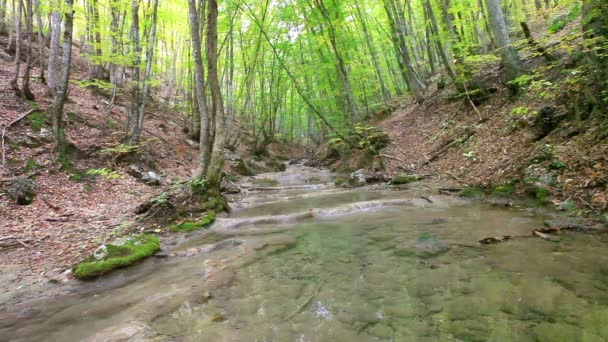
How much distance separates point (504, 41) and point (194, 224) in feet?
32.4

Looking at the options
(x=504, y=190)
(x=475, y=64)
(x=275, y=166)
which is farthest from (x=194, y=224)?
(x=275, y=166)

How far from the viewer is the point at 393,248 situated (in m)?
4.86

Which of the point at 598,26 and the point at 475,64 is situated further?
the point at 475,64

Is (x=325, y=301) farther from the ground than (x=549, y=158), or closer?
closer

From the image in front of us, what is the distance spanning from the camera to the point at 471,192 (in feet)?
24.2

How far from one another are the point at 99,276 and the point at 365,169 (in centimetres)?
1070

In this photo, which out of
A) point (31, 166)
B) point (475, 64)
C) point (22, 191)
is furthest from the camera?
point (475, 64)

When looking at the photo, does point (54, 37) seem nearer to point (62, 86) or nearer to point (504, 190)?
point (62, 86)

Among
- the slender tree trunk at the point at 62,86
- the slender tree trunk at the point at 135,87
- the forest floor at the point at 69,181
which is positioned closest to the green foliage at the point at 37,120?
the forest floor at the point at 69,181

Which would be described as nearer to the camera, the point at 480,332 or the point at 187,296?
Result: the point at 480,332

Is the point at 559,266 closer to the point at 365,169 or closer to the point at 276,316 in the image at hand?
the point at 276,316

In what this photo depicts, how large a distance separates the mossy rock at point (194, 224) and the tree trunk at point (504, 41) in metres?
9.32

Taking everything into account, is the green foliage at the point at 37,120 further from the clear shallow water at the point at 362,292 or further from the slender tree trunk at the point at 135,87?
the clear shallow water at the point at 362,292

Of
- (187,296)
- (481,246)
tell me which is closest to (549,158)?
(481,246)
